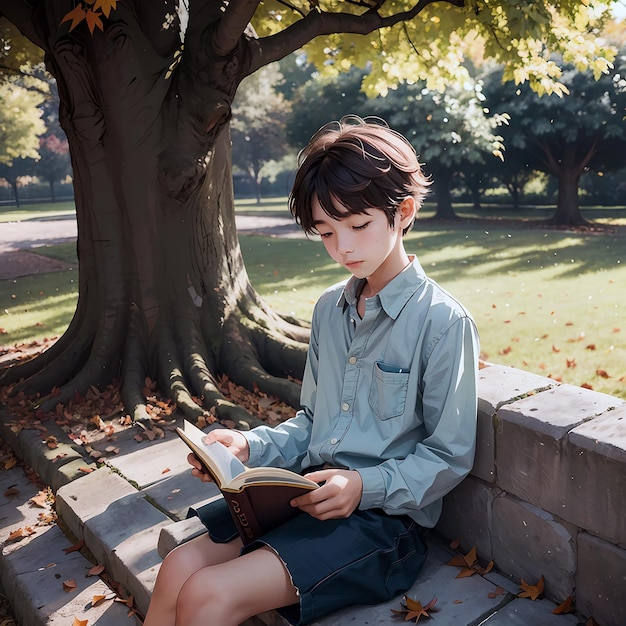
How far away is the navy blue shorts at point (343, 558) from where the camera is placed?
6.40 ft

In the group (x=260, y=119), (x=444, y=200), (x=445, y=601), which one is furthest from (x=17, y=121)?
(x=260, y=119)

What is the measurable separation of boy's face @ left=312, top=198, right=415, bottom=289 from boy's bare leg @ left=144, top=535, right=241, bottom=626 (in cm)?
100

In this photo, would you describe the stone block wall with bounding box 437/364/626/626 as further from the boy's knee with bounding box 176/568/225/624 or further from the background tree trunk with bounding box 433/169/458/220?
the background tree trunk with bounding box 433/169/458/220

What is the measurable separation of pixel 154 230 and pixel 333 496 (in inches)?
147

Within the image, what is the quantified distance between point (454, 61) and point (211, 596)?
726 centimetres

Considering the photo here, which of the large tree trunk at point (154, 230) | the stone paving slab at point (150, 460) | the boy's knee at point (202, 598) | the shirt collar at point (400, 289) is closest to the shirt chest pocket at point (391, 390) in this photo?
the shirt collar at point (400, 289)

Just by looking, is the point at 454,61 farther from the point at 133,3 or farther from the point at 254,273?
the point at 254,273

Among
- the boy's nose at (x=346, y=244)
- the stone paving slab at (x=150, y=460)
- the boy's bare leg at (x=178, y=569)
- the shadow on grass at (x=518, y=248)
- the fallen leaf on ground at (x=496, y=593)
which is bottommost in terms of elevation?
the shadow on grass at (x=518, y=248)

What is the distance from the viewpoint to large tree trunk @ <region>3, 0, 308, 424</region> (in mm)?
4758

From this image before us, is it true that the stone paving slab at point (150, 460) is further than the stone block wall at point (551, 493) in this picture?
Yes

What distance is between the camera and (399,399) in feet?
7.07

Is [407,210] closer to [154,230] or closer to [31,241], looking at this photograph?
[154,230]

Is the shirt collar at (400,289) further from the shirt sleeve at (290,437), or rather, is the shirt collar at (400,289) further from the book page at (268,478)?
the book page at (268,478)

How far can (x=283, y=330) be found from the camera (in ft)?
19.1
